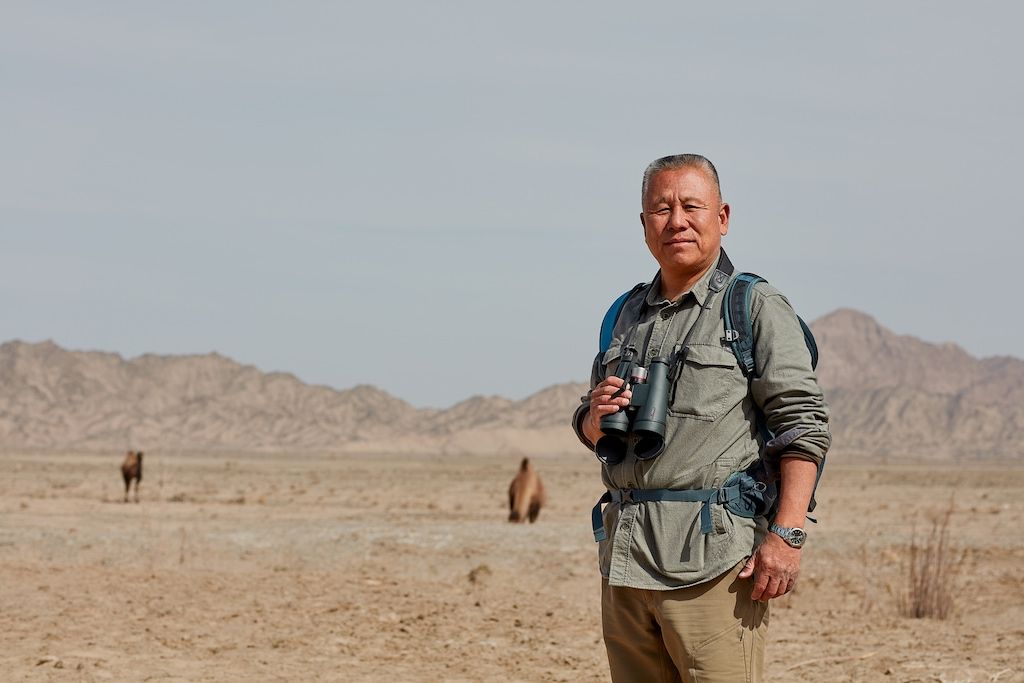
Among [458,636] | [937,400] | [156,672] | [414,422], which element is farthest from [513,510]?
[937,400]

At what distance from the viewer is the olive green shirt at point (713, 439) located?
3.25 meters

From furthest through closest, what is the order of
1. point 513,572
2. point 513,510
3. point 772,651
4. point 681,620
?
point 513,510, point 513,572, point 772,651, point 681,620

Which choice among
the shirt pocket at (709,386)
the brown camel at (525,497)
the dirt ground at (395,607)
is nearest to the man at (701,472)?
the shirt pocket at (709,386)

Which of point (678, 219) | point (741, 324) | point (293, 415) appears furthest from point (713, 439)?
point (293, 415)

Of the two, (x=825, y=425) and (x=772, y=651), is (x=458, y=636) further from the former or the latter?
(x=825, y=425)

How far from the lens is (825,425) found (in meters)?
3.32

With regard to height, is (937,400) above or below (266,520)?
above

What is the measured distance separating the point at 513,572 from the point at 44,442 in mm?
109989

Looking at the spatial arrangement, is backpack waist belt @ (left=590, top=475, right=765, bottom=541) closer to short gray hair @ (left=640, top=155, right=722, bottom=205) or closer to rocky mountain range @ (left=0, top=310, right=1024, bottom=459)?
short gray hair @ (left=640, top=155, right=722, bottom=205)

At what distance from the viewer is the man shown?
3.25 meters

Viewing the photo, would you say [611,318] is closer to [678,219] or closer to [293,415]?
[678,219]

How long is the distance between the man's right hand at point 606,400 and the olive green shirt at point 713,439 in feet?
0.38

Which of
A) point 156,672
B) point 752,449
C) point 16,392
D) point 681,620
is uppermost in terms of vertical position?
point 16,392

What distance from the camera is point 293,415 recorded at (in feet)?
420
